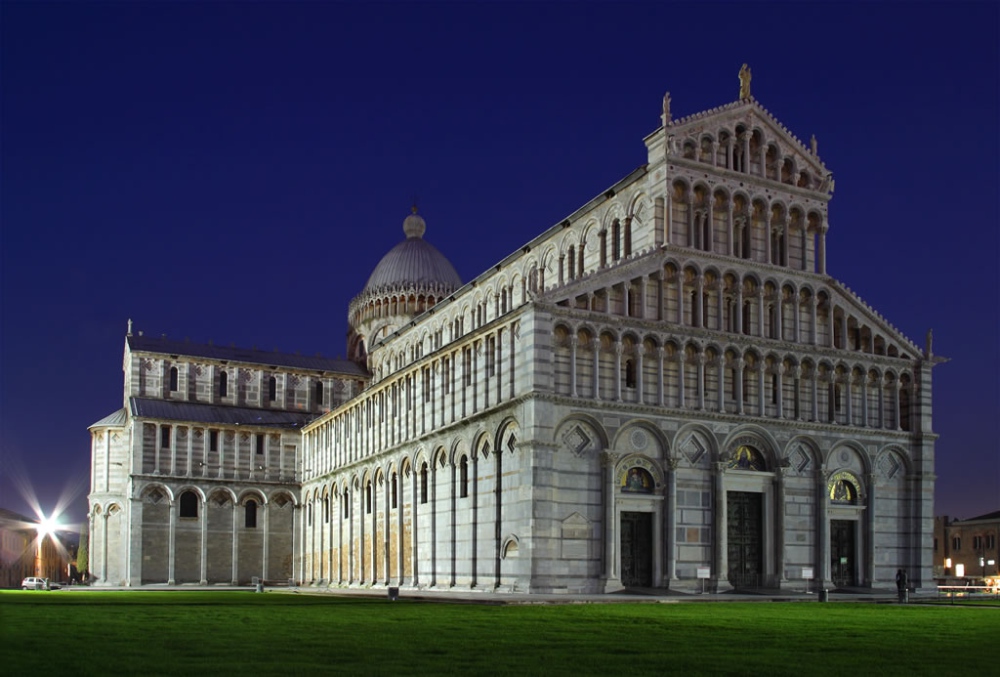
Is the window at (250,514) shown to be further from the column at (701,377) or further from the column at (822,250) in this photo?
the column at (822,250)

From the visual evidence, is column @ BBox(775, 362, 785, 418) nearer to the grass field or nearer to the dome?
the grass field

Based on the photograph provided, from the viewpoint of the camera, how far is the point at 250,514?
83.9 metres

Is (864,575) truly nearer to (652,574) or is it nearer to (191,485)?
(652,574)

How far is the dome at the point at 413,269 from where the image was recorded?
3664 inches

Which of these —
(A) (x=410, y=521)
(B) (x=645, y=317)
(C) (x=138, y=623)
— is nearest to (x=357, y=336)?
(A) (x=410, y=521)

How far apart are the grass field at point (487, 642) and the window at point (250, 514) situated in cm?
5148

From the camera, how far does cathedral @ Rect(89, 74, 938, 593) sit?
49188mm

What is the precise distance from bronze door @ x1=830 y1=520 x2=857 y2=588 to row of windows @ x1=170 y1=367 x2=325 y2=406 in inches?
1865

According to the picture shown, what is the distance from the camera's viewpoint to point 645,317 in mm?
51719

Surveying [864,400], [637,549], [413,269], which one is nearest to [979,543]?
[413,269]

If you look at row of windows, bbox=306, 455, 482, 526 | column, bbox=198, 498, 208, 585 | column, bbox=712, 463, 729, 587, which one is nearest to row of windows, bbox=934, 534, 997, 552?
row of windows, bbox=306, 455, 482, 526

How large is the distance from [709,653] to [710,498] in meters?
33.4

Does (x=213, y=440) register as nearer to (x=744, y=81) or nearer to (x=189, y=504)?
(x=189, y=504)

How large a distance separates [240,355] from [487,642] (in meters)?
72.3
